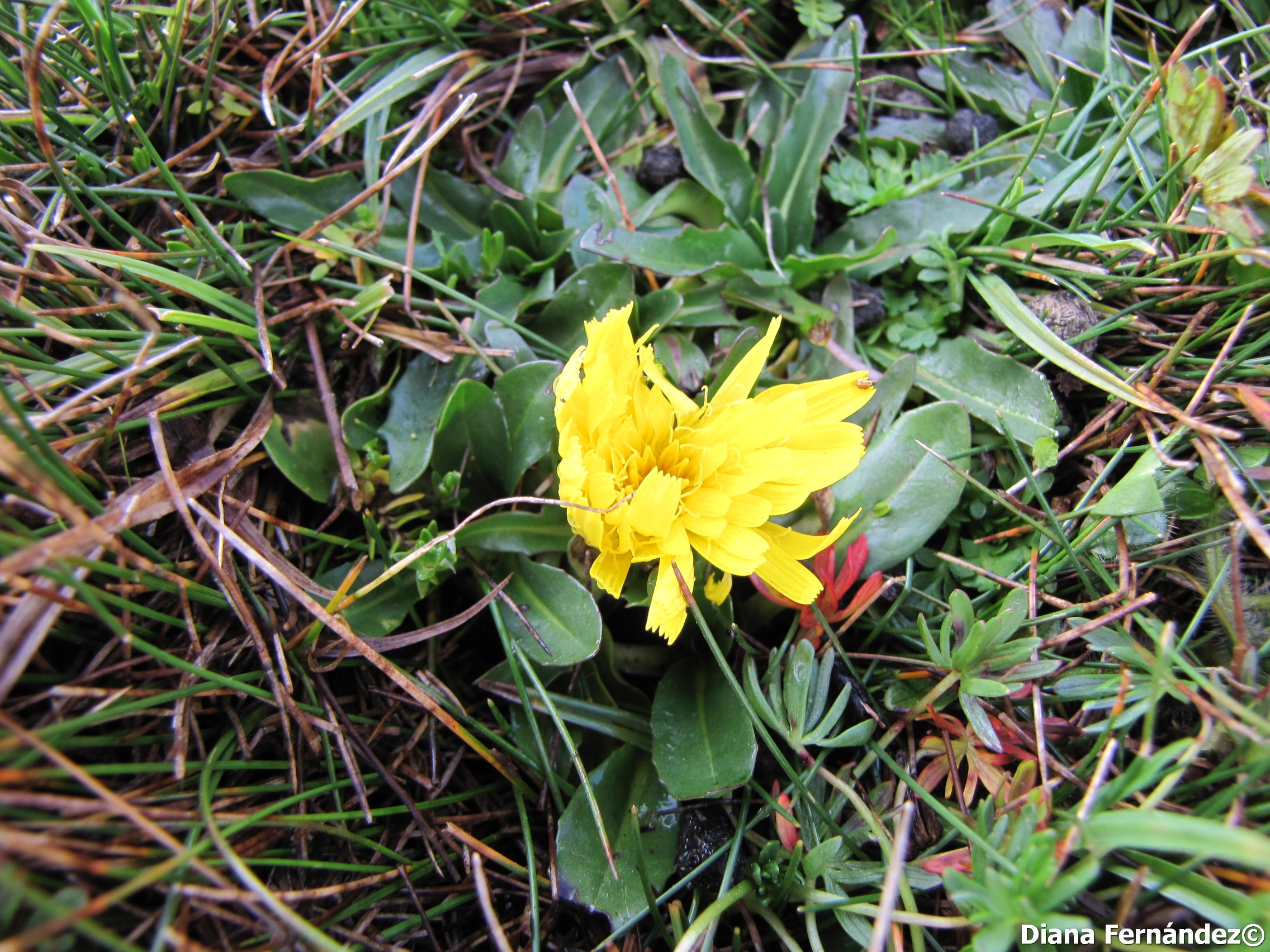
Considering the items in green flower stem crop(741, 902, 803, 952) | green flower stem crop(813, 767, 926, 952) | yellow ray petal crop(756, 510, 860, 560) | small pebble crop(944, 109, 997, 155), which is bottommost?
green flower stem crop(741, 902, 803, 952)

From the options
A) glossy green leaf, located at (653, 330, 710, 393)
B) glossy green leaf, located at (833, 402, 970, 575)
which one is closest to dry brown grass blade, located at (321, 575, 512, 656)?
glossy green leaf, located at (653, 330, 710, 393)

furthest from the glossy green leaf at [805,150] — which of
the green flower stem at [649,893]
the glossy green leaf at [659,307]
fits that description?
the green flower stem at [649,893]

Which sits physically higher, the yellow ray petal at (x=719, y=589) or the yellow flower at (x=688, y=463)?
the yellow flower at (x=688, y=463)

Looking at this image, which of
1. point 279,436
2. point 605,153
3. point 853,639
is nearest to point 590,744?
point 853,639

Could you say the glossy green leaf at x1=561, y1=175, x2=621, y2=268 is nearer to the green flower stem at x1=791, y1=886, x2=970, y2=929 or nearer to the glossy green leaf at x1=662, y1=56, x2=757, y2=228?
the glossy green leaf at x1=662, y1=56, x2=757, y2=228

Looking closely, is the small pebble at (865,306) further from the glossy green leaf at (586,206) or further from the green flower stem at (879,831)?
the green flower stem at (879,831)

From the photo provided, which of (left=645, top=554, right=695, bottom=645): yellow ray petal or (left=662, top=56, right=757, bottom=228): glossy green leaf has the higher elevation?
(left=662, top=56, right=757, bottom=228): glossy green leaf

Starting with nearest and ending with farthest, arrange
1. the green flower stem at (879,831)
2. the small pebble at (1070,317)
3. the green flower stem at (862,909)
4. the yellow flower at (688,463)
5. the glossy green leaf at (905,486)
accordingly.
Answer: the green flower stem at (862,909), the green flower stem at (879,831), the yellow flower at (688,463), the glossy green leaf at (905,486), the small pebble at (1070,317)
